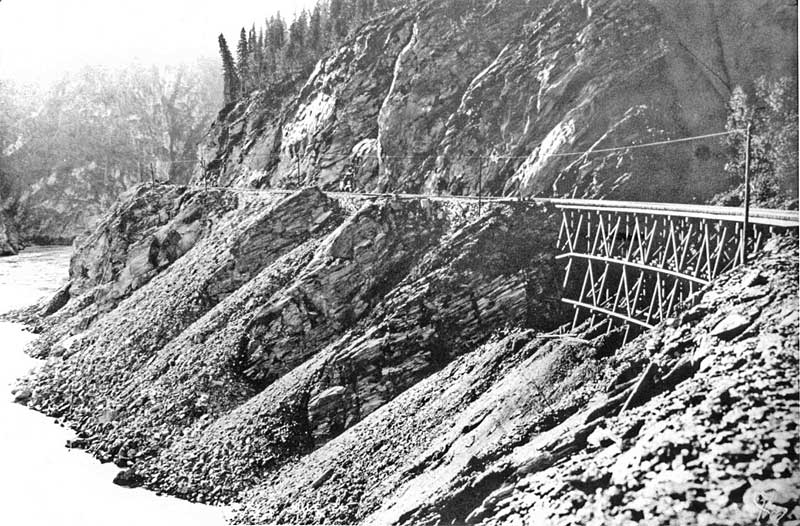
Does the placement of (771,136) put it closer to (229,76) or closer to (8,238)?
(229,76)

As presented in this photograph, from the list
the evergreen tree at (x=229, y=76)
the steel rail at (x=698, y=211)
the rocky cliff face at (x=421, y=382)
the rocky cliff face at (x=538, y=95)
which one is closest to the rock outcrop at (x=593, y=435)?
the rocky cliff face at (x=421, y=382)

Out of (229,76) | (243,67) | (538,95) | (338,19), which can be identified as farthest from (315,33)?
(538,95)

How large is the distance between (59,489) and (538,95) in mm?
26344

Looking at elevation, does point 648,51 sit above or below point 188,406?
above

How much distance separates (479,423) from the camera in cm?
1845

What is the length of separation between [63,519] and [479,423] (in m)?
14.8

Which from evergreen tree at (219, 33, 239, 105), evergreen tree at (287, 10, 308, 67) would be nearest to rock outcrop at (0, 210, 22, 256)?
evergreen tree at (219, 33, 239, 105)

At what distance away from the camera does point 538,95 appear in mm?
28891

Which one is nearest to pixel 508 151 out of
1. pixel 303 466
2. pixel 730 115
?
pixel 730 115

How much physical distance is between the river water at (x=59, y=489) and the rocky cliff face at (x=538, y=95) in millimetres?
18106

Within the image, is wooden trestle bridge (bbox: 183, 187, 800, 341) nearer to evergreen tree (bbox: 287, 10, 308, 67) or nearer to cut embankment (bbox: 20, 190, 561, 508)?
cut embankment (bbox: 20, 190, 561, 508)

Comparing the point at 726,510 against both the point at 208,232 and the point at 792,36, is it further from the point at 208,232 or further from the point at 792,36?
the point at 208,232

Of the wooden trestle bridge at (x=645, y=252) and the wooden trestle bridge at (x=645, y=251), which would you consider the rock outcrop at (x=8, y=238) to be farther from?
the wooden trestle bridge at (x=645, y=252)

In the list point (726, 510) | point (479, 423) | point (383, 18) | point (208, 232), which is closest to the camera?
point (726, 510)
